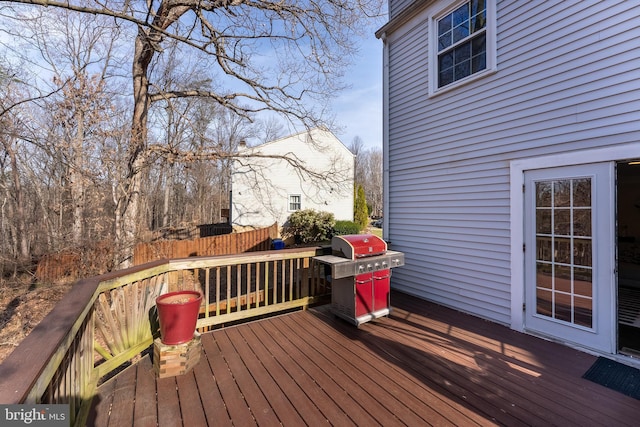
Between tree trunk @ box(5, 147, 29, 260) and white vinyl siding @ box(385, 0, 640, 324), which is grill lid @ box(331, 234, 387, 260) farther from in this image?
tree trunk @ box(5, 147, 29, 260)

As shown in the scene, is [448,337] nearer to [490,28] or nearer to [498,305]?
[498,305]

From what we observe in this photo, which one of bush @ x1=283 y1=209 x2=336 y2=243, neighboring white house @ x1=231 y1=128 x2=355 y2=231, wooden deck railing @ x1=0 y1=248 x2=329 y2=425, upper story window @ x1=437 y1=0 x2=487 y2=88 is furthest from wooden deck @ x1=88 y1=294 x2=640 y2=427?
neighboring white house @ x1=231 y1=128 x2=355 y2=231

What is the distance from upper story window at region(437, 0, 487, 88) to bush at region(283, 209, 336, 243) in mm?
9281

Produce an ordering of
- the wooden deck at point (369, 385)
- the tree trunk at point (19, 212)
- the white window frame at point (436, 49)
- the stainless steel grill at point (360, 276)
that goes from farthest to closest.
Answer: the tree trunk at point (19, 212), the white window frame at point (436, 49), the stainless steel grill at point (360, 276), the wooden deck at point (369, 385)

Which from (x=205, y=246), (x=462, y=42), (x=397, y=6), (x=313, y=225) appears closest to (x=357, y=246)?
(x=462, y=42)

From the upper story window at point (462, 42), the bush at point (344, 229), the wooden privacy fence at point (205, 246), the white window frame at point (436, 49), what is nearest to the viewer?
the white window frame at point (436, 49)

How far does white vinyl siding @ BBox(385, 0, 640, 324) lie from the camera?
114 inches

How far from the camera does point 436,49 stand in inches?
183

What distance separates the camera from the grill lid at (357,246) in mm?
3598

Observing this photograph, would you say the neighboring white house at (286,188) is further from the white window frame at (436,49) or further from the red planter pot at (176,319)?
the red planter pot at (176,319)

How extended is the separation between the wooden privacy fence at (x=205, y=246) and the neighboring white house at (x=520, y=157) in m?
4.53

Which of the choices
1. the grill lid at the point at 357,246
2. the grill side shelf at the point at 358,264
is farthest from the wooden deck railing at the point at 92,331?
the grill side shelf at the point at 358,264

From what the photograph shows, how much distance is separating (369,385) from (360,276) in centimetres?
137

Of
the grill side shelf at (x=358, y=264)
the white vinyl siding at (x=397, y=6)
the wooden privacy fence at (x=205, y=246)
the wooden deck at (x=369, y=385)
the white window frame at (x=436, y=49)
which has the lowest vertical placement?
the wooden deck at (x=369, y=385)
